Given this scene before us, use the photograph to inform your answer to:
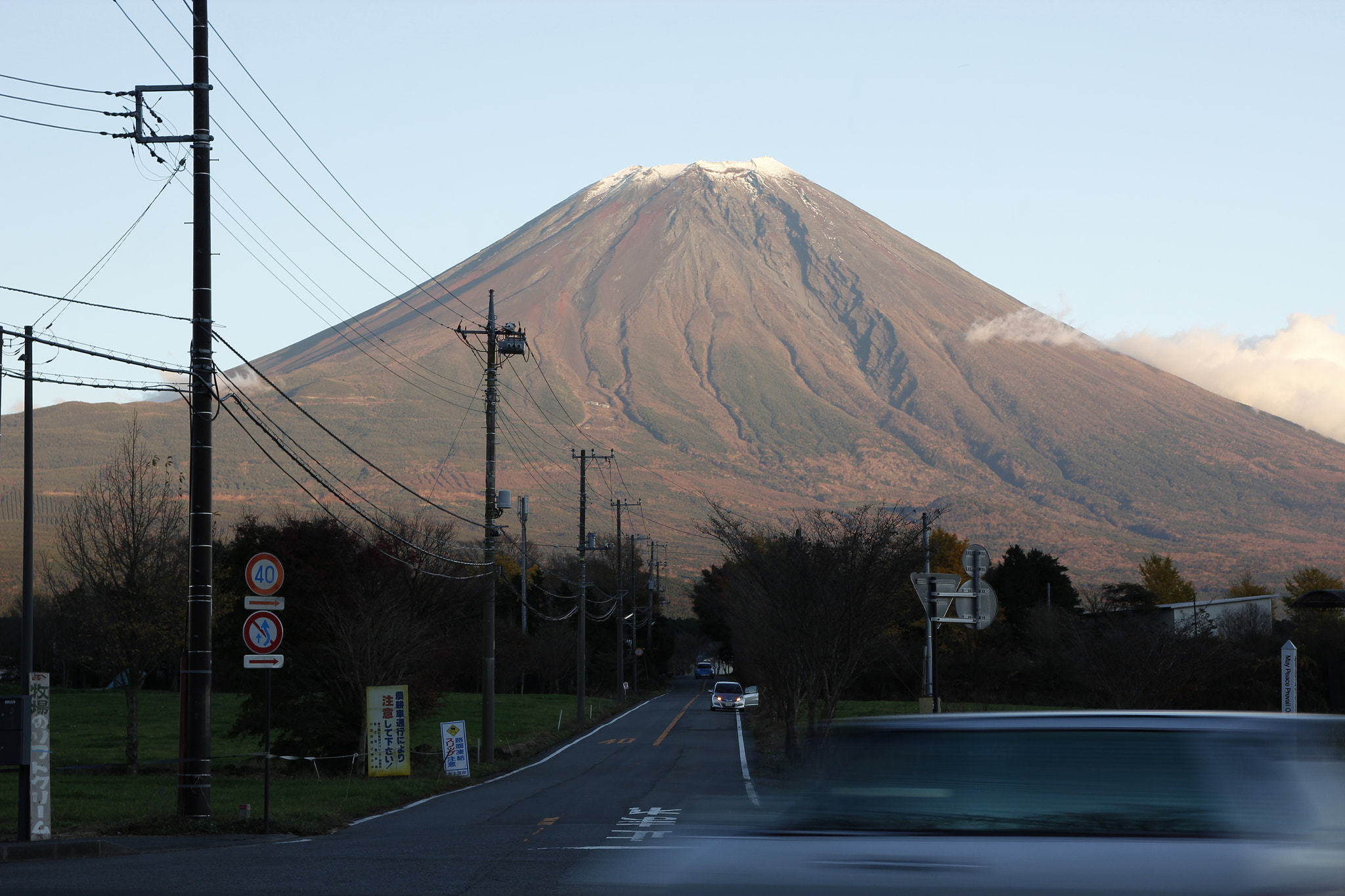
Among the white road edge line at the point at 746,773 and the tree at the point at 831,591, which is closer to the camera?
the white road edge line at the point at 746,773

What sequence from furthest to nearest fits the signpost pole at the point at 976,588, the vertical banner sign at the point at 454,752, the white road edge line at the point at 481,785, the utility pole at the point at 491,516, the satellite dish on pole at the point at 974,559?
1. the utility pole at the point at 491,516
2. the vertical banner sign at the point at 454,752
3. the white road edge line at the point at 481,785
4. the satellite dish on pole at the point at 974,559
5. the signpost pole at the point at 976,588

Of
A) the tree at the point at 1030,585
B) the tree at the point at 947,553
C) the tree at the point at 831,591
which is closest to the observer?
the tree at the point at 831,591

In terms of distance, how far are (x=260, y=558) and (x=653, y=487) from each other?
146 metres

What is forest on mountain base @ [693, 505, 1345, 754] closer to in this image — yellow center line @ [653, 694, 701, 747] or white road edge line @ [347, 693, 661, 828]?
yellow center line @ [653, 694, 701, 747]

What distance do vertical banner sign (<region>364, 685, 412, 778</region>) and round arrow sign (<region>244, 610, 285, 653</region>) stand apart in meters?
9.19

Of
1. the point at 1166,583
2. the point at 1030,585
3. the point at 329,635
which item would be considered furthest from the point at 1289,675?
the point at 1166,583

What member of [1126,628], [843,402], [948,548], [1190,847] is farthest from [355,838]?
[843,402]

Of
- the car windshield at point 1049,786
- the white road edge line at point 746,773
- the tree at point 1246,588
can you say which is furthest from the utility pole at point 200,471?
the tree at point 1246,588

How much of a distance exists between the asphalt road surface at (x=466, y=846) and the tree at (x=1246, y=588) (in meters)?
98.1

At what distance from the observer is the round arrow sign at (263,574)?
16812 millimetres

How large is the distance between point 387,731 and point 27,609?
10.7 meters

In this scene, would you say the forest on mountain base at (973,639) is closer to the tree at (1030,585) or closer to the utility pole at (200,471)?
the tree at (1030,585)

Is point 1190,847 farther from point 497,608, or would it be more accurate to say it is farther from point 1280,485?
point 1280,485

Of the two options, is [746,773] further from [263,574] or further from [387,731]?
[263,574]
